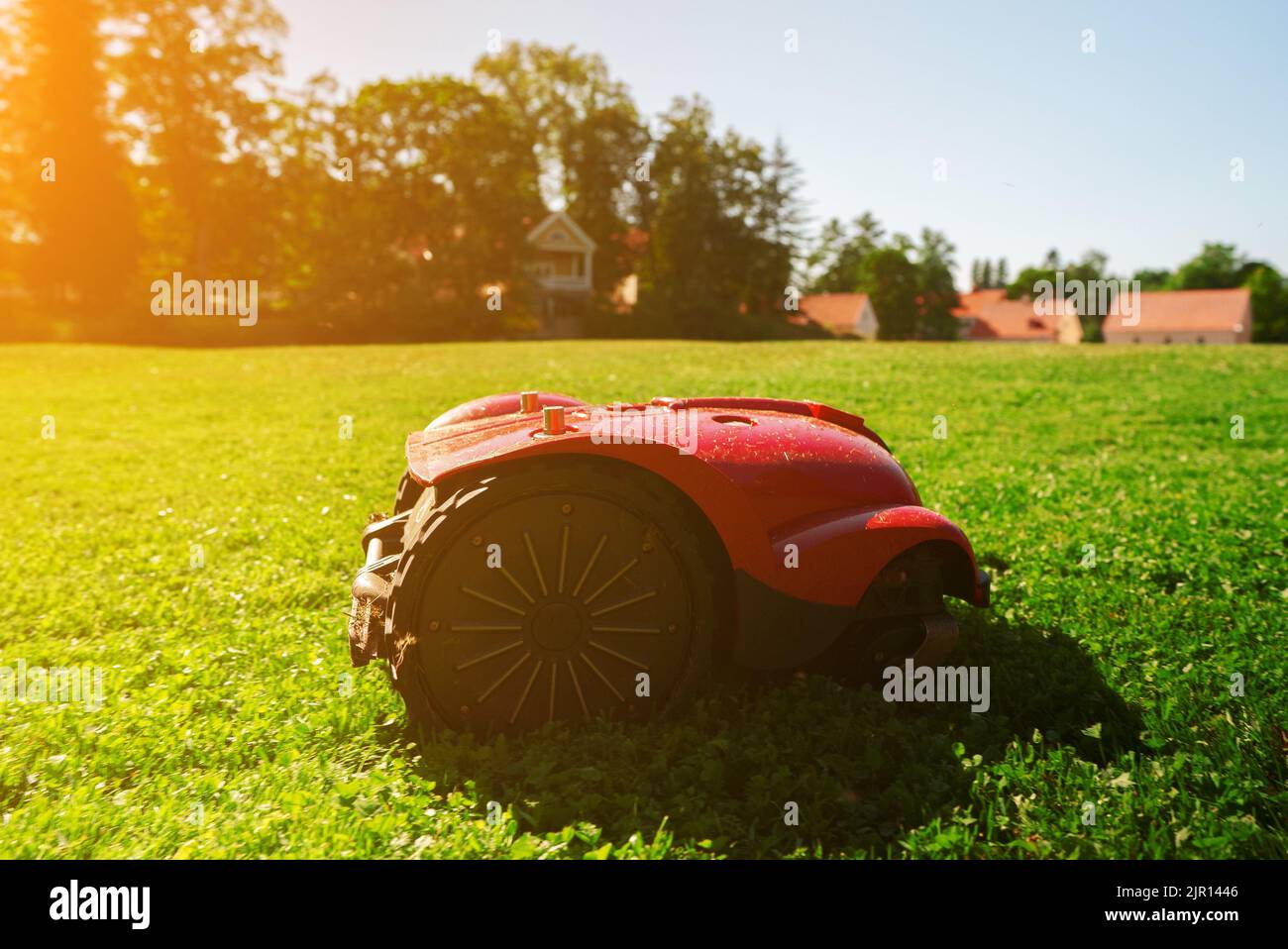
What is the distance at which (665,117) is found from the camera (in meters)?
59.4

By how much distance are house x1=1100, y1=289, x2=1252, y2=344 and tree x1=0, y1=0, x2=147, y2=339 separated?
64674 mm

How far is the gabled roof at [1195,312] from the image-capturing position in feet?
234

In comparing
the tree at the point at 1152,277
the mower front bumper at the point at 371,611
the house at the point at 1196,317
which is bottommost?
the mower front bumper at the point at 371,611

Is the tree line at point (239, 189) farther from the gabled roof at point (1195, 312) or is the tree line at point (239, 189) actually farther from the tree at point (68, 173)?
the gabled roof at point (1195, 312)

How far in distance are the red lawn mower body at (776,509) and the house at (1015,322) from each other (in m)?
93.3

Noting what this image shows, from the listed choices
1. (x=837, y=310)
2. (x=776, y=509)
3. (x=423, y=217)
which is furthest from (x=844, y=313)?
(x=776, y=509)

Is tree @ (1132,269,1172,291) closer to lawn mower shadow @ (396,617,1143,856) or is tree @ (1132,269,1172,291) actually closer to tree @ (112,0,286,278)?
tree @ (112,0,286,278)

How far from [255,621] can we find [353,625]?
1.71 m

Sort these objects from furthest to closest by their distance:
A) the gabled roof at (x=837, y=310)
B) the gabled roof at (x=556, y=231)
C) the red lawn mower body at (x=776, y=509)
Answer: the gabled roof at (x=837, y=310) → the gabled roof at (x=556, y=231) → the red lawn mower body at (x=776, y=509)

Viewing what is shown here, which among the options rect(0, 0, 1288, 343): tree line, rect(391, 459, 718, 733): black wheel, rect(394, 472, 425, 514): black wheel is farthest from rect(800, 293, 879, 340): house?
rect(391, 459, 718, 733): black wheel

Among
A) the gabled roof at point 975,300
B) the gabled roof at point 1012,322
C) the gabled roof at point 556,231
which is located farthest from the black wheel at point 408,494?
the gabled roof at point 975,300
